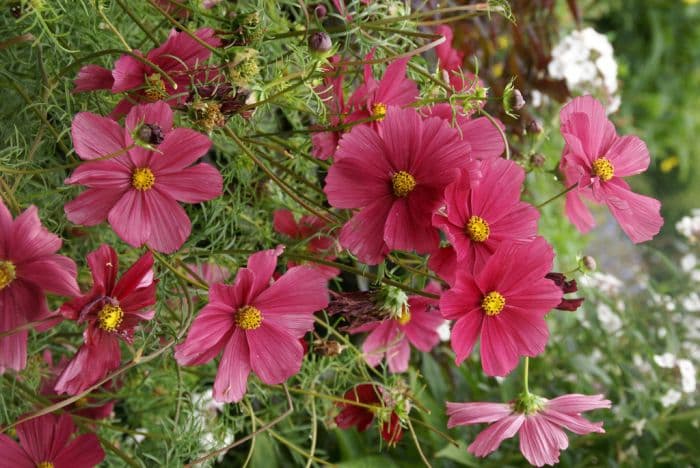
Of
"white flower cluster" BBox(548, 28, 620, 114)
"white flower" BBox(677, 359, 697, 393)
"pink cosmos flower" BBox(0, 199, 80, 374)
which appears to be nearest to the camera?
"pink cosmos flower" BBox(0, 199, 80, 374)

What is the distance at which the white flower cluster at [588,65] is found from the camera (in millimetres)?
996

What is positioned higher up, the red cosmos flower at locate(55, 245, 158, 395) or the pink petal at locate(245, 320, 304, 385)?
the red cosmos flower at locate(55, 245, 158, 395)

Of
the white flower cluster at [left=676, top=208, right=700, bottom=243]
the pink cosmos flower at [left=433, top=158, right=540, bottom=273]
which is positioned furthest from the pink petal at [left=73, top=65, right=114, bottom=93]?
the white flower cluster at [left=676, top=208, right=700, bottom=243]

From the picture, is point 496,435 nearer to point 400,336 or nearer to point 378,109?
point 400,336

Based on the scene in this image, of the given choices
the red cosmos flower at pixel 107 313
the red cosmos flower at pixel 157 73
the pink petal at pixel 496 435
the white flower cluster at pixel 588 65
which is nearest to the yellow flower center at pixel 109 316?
the red cosmos flower at pixel 107 313

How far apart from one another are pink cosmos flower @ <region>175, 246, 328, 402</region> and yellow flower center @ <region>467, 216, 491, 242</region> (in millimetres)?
87

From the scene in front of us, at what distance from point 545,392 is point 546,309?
Result: 1.43ft

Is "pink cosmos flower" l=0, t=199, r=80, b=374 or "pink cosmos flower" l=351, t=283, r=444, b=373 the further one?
"pink cosmos flower" l=351, t=283, r=444, b=373

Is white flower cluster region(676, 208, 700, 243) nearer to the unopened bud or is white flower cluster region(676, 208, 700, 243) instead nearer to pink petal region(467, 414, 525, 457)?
pink petal region(467, 414, 525, 457)

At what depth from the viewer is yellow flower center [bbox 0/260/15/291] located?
1.19 feet

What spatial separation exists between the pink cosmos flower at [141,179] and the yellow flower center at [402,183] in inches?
3.7

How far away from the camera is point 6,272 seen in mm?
363

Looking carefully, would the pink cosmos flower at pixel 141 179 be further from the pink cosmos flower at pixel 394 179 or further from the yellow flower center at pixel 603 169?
the yellow flower center at pixel 603 169

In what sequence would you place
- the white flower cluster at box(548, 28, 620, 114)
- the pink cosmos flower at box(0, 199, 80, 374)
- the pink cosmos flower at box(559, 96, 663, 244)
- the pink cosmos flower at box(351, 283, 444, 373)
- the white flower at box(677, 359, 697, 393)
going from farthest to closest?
the white flower cluster at box(548, 28, 620, 114)
the white flower at box(677, 359, 697, 393)
the pink cosmos flower at box(351, 283, 444, 373)
the pink cosmos flower at box(559, 96, 663, 244)
the pink cosmos flower at box(0, 199, 80, 374)
